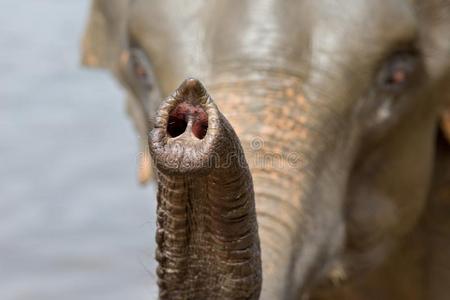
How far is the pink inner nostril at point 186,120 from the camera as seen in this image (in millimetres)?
1236

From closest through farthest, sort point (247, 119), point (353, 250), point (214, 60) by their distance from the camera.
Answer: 1. point (247, 119)
2. point (214, 60)
3. point (353, 250)

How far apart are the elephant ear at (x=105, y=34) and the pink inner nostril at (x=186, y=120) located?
3.41 feet

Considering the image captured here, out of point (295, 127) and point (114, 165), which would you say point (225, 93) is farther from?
point (114, 165)

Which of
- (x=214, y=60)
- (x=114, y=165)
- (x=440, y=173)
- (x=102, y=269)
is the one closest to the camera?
(x=214, y=60)

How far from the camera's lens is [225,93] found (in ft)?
6.42

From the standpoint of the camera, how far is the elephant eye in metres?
2.12

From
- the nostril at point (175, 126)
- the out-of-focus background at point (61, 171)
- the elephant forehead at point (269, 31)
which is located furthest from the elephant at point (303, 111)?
the out-of-focus background at point (61, 171)

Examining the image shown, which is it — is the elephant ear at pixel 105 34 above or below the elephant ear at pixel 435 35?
above

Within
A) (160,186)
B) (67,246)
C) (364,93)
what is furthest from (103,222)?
(160,186)

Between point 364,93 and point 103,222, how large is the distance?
2465 mm

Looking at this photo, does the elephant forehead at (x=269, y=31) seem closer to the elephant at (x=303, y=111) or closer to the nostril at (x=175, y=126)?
Answer: the elephant at (x=303, y=111)

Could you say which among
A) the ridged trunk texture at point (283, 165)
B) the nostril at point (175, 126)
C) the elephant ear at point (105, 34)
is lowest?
the nostril at point (175, 126)

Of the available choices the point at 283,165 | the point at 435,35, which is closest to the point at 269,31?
the point at 283,165

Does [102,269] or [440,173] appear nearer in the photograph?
[440,173]
